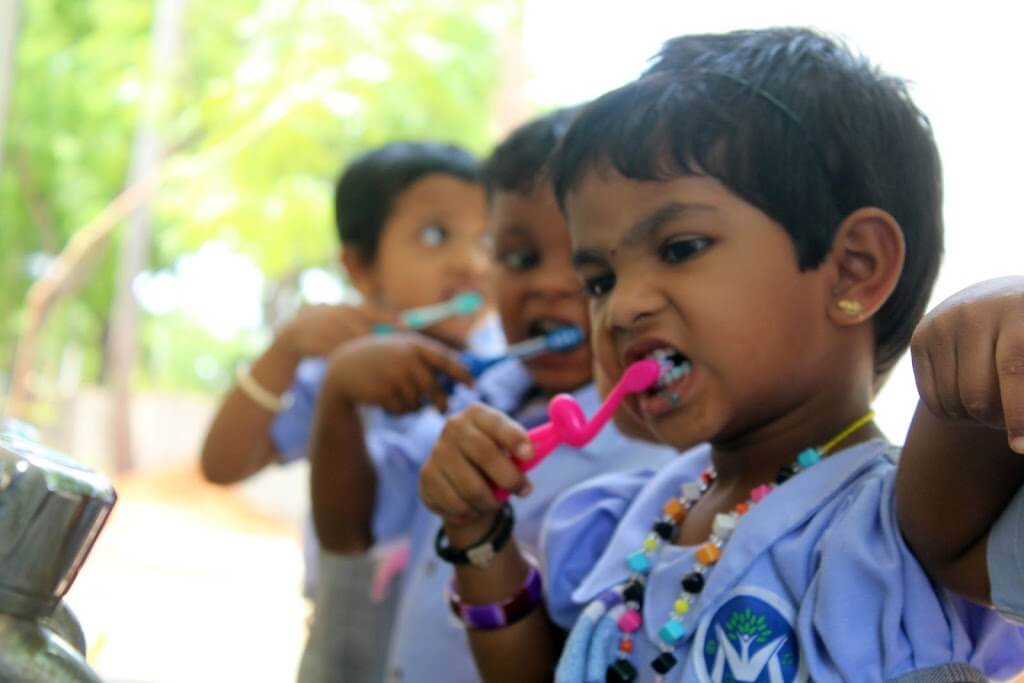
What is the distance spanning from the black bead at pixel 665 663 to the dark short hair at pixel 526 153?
489 millimetres

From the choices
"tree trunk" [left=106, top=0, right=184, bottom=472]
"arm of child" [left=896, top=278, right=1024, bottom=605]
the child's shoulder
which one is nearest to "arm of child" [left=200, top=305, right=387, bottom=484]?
the child's shoulder

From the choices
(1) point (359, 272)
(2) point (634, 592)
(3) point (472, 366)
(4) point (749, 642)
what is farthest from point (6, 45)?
(4) point (749, 642)

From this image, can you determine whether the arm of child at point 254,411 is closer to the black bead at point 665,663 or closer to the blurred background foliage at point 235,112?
the black bead at point 665,663

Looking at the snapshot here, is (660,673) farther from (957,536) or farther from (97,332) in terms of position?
Answer: (97,332)

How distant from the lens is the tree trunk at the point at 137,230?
5652 mm

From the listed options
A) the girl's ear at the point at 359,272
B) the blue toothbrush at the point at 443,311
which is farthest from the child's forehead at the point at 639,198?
the girl's ear at the point at 359,272

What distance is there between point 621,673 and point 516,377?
0.51 metres

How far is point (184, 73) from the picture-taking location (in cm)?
586

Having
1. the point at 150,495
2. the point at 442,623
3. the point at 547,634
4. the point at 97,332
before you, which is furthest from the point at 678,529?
the point at 97,332

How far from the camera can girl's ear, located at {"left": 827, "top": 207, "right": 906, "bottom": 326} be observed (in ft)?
2.38

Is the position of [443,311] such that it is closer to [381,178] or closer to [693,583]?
[381,178]

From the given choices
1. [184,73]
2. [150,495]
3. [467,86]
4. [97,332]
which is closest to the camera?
[467,86]

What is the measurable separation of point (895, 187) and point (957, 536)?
254 millimetres

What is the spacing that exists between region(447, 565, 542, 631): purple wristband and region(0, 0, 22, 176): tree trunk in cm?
155
